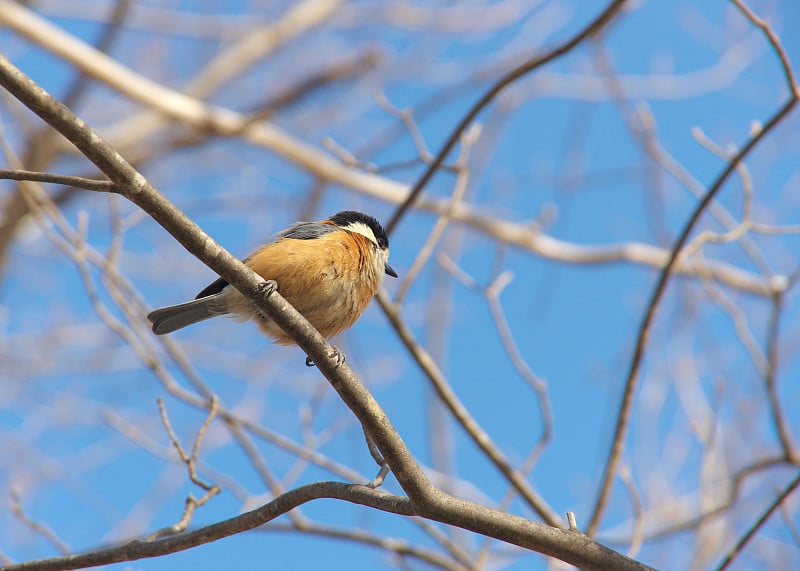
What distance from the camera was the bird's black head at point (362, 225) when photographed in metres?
4.30

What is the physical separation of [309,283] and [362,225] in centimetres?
81

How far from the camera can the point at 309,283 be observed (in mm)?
3656

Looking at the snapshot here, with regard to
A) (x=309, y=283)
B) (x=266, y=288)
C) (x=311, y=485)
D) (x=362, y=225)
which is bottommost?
(x=311, y=485)

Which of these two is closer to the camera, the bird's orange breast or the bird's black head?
the bird's orange breast

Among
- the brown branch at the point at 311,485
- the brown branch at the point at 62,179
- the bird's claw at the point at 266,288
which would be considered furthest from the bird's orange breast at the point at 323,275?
the brown branch at the point at 62,179

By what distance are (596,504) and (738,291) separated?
4.58 metres

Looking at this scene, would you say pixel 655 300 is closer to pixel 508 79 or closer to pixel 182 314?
pixel 508 79

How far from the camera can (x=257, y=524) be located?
2668 mm

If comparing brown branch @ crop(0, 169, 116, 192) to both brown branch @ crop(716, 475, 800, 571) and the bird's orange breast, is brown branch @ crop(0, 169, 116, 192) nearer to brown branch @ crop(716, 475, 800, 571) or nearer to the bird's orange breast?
the bird's orange breast

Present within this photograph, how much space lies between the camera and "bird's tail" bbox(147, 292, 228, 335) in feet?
12.8

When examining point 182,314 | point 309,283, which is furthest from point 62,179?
point 182,314

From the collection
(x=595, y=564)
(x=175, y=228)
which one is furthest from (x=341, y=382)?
(x=595, y=564)

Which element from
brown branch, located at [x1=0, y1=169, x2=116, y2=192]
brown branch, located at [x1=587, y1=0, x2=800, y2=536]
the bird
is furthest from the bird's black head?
brown branch, located at [x1=0, y1=169, x2=116, y2=192]

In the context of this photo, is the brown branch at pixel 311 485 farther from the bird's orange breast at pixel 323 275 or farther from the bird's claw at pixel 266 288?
the bird's orange breast at pixel 323 275
